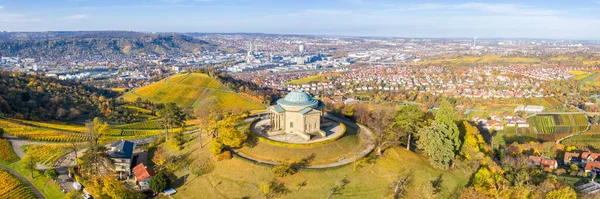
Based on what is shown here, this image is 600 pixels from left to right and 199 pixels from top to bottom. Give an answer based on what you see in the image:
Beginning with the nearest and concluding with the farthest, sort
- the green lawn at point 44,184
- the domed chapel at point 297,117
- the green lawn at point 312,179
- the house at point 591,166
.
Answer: the green lawn at point 312,179, the green lawn at point 44,184, the domed chapel at point 297,117, the house at point 591,166

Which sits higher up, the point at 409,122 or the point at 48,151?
the point at 409,122

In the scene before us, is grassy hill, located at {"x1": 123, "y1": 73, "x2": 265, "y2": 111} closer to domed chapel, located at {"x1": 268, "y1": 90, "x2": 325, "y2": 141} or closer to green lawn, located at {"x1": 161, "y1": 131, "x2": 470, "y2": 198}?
domed chapel, located at {"x1": 268, "y1": 90, "x2": 325, "y2": 141}

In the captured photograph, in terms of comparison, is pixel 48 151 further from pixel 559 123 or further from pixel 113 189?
Result: pixel 559 123

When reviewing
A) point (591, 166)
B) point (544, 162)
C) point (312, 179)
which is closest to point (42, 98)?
point (312, 179)

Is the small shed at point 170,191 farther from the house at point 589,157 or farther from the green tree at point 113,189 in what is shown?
the house at point 589,157

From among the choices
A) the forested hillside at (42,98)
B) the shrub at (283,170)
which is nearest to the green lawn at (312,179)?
the shrub at (283,170)

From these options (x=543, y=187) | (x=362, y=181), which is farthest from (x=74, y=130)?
(x=543, y=187)
